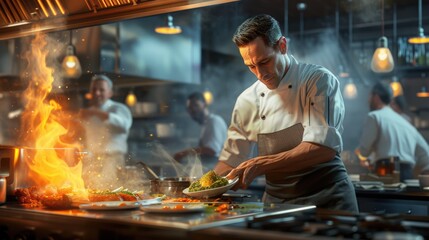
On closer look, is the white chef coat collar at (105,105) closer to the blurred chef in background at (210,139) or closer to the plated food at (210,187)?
the blurred chef in background at (210,139)

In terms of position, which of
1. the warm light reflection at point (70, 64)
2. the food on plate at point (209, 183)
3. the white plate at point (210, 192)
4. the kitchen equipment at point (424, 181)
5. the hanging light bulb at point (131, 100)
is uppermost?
the warm light reflection at point (70, 64)

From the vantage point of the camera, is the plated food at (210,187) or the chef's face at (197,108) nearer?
the plated food at (210,187)

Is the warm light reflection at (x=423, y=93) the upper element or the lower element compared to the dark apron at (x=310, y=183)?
upper

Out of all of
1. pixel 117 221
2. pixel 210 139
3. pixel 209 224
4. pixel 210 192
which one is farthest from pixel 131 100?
pixel 209 224

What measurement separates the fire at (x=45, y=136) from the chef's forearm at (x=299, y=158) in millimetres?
988

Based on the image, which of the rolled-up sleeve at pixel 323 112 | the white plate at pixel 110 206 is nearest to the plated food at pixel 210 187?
the white plate at pixel 110 206

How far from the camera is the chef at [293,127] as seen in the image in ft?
9.06

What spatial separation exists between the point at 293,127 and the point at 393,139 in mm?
3426

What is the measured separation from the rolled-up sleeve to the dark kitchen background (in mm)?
3439

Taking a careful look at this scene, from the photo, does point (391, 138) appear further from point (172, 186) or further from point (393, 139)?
point (172, 186)

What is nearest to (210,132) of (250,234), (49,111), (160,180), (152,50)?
(152,50)

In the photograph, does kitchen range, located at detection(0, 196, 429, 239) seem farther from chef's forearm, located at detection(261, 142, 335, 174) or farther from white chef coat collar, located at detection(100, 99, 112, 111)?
white chef coat collar, located at detection(100, 99, 112, 111)

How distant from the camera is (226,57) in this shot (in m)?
9.14

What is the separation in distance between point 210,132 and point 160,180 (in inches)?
149
